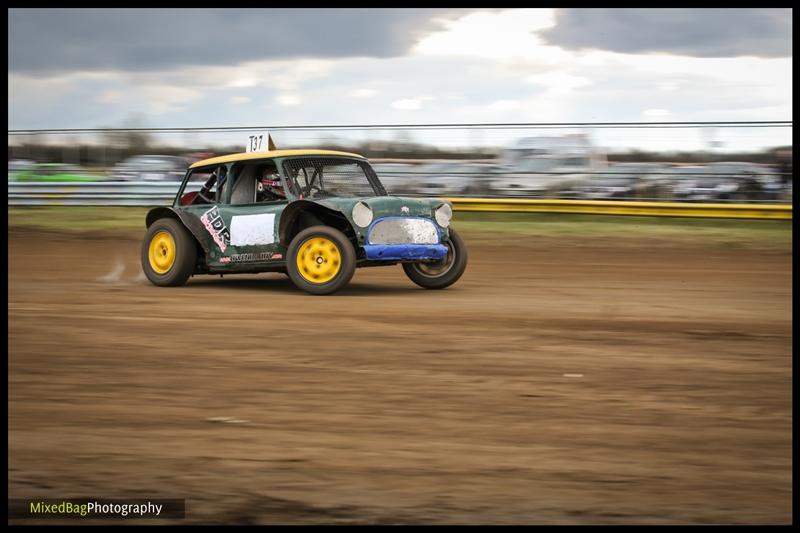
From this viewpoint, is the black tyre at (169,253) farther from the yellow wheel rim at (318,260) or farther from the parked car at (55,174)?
the parked car at (55,174)

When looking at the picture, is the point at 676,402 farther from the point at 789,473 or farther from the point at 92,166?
the point at 92,166

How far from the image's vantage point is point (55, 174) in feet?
74.5

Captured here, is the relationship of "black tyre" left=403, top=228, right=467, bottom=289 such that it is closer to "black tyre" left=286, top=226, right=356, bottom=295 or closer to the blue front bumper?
the blue front bumper

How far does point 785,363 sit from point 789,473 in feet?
8.08

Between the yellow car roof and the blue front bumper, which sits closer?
the blue front bumper

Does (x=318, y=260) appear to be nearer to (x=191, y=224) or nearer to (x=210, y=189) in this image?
(x=191, y=224)

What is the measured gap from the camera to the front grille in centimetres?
1036

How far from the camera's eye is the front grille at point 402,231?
34.0 ft

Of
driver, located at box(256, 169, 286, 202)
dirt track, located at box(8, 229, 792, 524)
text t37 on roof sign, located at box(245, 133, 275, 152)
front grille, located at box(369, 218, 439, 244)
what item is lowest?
dirt track, located at box(8, 229, 792, 524)

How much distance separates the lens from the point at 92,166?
22578mm

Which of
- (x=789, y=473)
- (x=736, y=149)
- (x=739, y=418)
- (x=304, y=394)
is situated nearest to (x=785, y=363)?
(x=739, y=418)

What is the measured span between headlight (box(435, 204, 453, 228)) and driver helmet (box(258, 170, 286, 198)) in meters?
1.59

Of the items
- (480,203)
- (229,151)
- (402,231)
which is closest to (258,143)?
(402,231)

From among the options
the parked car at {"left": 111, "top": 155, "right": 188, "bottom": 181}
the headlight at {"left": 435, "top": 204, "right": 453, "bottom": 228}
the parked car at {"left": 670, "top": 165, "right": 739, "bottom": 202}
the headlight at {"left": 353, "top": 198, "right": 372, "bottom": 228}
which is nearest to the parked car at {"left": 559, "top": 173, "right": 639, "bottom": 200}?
the parked car at {"left": 670, "top": 165, "right": 739, "bottom": 202}
